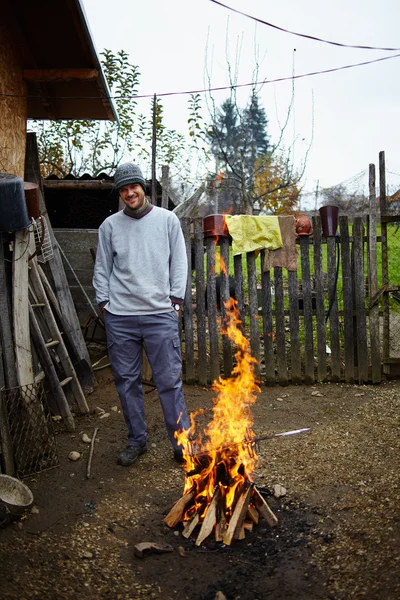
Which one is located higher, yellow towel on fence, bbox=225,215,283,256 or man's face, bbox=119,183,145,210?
man's face, bbox=119,183,145,210

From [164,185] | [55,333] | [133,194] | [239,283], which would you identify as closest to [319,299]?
[239,283]

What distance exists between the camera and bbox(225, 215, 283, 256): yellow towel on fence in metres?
6.16

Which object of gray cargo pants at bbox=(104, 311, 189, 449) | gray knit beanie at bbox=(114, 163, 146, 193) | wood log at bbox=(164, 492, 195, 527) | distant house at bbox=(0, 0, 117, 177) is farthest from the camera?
distant house at bbox=(0, 0, 117, 177)

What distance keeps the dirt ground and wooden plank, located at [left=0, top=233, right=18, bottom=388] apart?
836 millimetres

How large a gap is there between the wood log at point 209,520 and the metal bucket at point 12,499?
3.98 feet

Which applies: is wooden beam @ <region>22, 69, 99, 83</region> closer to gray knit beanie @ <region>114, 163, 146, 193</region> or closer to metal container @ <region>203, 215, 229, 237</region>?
metal container @ <region>203, 215, 229, 237</region>

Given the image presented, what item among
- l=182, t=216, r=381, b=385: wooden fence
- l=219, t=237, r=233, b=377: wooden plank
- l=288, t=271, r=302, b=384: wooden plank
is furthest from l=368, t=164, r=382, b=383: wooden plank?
l=219, t=237, r=233, b=377: wooden plank

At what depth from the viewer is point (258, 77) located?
13.2 metres

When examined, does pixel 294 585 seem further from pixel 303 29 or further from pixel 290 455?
pixel 303 29

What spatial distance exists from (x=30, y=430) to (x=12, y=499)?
83cm

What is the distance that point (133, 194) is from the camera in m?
4.20

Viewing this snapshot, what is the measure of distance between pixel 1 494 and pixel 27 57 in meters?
5.14

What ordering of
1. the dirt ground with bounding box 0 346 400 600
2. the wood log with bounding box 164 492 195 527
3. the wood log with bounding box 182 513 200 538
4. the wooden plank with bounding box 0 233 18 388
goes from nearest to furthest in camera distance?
the dirt ground with bounding box 0 346 400 600, the wood log with bounding box 182 513 200 538, the wood log with bounding box 164 492 195 527, the wooden plank with bounding box 0 233 18 388

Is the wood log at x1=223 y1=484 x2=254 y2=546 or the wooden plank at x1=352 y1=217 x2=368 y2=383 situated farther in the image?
the wooden plank at x1=352 y1=217 x2=368 y2=383
